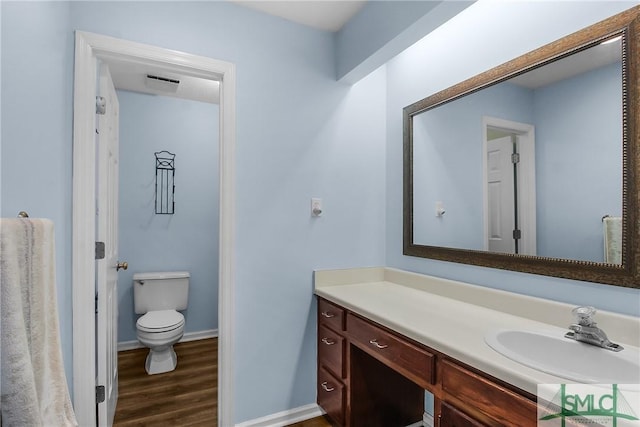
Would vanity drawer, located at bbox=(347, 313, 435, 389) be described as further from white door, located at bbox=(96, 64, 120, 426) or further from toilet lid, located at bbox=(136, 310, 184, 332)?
toilet lid, located at bbox=(136, 310, 184, 332)

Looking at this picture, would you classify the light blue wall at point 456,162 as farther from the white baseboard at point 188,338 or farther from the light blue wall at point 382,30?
the white baseboard at point 188,338

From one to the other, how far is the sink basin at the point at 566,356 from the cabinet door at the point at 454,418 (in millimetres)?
246

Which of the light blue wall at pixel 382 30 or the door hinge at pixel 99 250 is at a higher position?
the light blue wall at pixel 382 30

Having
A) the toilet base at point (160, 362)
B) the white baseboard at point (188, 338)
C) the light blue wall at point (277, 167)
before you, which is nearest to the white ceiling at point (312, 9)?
the light blue wall at point (277, 167)

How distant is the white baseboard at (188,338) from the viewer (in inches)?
124

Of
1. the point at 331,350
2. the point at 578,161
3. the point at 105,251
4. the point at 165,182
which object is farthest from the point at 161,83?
the point at 578,161

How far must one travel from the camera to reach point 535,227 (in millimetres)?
1472

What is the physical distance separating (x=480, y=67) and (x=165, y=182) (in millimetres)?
2863

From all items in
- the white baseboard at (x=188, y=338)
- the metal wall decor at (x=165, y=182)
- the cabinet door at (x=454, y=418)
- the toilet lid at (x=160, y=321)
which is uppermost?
the metal wall decor at (x=165, y=182)

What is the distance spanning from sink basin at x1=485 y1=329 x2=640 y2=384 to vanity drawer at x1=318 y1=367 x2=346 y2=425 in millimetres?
969

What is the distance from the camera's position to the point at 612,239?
1.20 m

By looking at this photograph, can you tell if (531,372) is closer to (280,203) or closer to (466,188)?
(466,188)

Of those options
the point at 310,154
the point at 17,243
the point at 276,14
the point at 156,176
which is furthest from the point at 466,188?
the point at 156,176

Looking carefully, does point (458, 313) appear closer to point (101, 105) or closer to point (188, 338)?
point (101, 105)
